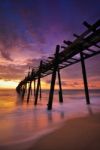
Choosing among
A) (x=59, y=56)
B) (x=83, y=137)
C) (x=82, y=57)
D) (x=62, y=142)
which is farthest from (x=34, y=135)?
(x=82, y=57)

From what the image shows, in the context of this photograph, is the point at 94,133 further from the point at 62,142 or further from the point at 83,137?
the point at 62,142

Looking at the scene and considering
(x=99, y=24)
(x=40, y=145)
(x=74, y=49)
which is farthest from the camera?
(x=74, y=49)

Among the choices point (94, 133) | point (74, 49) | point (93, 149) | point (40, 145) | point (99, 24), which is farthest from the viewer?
point (74, 49)

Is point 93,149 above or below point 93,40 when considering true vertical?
below

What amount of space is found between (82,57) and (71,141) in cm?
676

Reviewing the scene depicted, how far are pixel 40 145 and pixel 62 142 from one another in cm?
48

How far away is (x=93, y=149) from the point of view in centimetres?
292

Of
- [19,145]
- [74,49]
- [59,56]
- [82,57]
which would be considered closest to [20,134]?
[19,145]

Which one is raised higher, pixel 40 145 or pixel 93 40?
pixel 93 40

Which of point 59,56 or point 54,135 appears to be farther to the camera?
point 59,56

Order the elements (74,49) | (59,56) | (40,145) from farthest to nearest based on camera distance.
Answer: (59,56) → (74,49) → (40,145)

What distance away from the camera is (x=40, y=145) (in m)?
3.37

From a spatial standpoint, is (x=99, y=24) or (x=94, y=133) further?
(x=99, y=24)

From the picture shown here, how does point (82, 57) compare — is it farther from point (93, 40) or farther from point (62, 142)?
point (62, 142)
